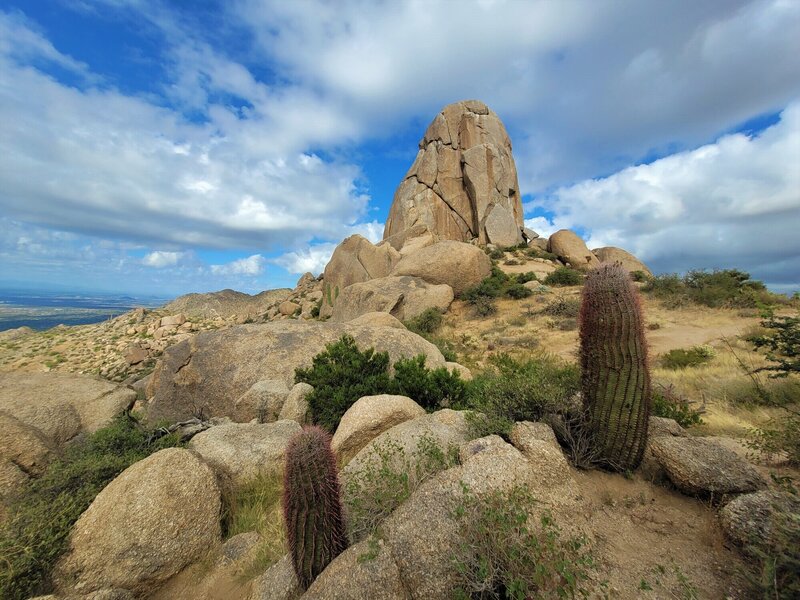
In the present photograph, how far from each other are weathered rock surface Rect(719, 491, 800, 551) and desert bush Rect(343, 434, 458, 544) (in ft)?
6.99

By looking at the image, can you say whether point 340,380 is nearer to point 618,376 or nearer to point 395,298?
point 618,376

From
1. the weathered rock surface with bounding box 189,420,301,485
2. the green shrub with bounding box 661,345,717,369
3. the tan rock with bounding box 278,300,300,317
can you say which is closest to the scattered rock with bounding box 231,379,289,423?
the weathered rock surface with bounding box 189,420,301,485

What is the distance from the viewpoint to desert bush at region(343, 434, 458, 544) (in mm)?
3125

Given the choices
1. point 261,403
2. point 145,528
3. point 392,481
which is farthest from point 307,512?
point 261,403

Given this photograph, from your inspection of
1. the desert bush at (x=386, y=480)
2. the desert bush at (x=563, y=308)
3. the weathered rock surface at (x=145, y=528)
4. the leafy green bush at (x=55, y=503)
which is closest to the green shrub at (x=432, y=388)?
the desert bush at (x=386, y=480)

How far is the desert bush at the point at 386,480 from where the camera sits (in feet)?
10.3

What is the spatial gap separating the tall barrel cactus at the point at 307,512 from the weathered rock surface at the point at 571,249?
3033 cm

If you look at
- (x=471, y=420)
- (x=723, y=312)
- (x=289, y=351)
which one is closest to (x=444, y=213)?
(x=723, y=312)

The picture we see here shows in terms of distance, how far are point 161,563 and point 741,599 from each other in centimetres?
455

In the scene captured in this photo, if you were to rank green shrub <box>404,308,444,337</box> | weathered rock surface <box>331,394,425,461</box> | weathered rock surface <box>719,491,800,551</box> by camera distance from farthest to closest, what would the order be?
green shrub <box>404,308,444,337</box> < weathered rock surface <box>331,394,425,461</box> < weathered rock surface <box>719,491,800,551</box>

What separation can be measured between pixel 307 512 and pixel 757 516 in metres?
3.28

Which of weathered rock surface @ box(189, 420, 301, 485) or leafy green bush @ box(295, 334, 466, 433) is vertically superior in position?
leafy green bush @ box(295, 334, 466, 433)

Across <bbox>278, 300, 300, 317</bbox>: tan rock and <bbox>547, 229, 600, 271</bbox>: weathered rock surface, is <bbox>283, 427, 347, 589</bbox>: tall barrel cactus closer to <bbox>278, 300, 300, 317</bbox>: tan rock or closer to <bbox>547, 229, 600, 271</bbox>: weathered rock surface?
<bbox>278, 300, 300, 317</bbox>: tan rock

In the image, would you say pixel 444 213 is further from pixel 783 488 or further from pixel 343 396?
pixel 783 488
